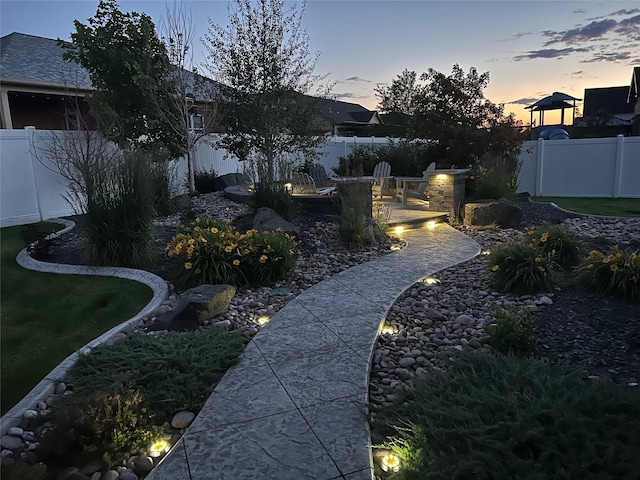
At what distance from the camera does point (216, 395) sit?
272 cm

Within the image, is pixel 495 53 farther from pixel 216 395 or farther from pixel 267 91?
pixel 216 395

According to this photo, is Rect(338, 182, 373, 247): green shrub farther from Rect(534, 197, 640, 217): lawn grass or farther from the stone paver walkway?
Rect(534, 197, 640, 217): lawn grass

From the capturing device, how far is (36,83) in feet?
41.7

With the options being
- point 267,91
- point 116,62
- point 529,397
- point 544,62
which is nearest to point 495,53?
point 544,62

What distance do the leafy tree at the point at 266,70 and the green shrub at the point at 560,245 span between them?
271 inches

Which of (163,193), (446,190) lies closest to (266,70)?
(163,193)

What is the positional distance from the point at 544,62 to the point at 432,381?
12.5 meters

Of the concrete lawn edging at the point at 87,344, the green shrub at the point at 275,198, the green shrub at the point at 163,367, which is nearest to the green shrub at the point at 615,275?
the green shrub at the point at 163,367

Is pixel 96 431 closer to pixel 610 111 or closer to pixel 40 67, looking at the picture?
pixel 40 67

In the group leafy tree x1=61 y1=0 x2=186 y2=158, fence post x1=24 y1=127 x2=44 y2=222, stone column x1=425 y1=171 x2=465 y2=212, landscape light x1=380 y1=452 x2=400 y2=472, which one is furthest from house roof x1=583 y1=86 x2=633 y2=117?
landscape light x1=380 y1=452 x2=400 y2=472

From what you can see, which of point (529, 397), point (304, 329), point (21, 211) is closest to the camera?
point (529, 397)

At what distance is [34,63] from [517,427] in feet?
54.2

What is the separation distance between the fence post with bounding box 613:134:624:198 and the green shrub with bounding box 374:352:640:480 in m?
12.1

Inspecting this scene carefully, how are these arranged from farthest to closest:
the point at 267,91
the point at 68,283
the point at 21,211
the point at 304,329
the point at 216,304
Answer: the point at 267,91, the point at 21,211, the point at 68,283, the point at 216,304, the point at 304,329
